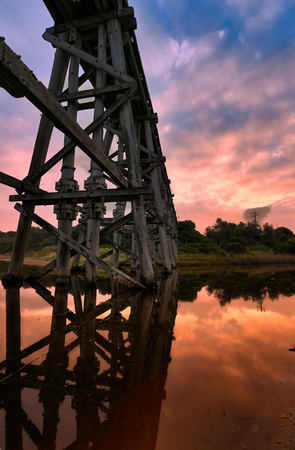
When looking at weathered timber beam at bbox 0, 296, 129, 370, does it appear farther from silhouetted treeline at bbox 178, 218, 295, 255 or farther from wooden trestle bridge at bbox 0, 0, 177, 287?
silhouetted treeline at bbox 178, 218, 295, 255

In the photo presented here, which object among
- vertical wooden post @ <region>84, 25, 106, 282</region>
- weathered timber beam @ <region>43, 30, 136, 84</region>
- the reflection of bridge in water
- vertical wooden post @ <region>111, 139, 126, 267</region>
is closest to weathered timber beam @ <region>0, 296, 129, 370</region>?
the reflection of bridge in water

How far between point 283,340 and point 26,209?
18.6ft

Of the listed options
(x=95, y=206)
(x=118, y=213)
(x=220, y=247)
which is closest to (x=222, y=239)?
(x=220, y=247)

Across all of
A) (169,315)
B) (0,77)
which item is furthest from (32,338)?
(0,77)

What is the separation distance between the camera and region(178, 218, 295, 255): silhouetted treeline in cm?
3650

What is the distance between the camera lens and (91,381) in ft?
5.05

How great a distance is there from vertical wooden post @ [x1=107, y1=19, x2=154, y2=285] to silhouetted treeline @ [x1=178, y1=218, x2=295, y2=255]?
93.7 feet

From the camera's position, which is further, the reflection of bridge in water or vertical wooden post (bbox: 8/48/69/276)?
vertical wooden post (bbox: 8/48/69/276)

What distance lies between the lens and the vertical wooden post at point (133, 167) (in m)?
5.55

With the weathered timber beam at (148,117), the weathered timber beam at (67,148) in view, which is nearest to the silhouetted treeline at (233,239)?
the weathered timber beam at (148,117)

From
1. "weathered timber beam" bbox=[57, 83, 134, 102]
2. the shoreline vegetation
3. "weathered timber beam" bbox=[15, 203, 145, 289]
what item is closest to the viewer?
"weathered timber beam" bbox=[15, 203, 145, 289]

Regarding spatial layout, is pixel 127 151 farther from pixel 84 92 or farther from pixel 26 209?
pixel 26 209

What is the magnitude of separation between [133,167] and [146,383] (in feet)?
15.9

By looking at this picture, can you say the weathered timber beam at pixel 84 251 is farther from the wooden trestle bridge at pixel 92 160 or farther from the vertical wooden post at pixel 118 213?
the vertical wooden post at pixel 118 213
